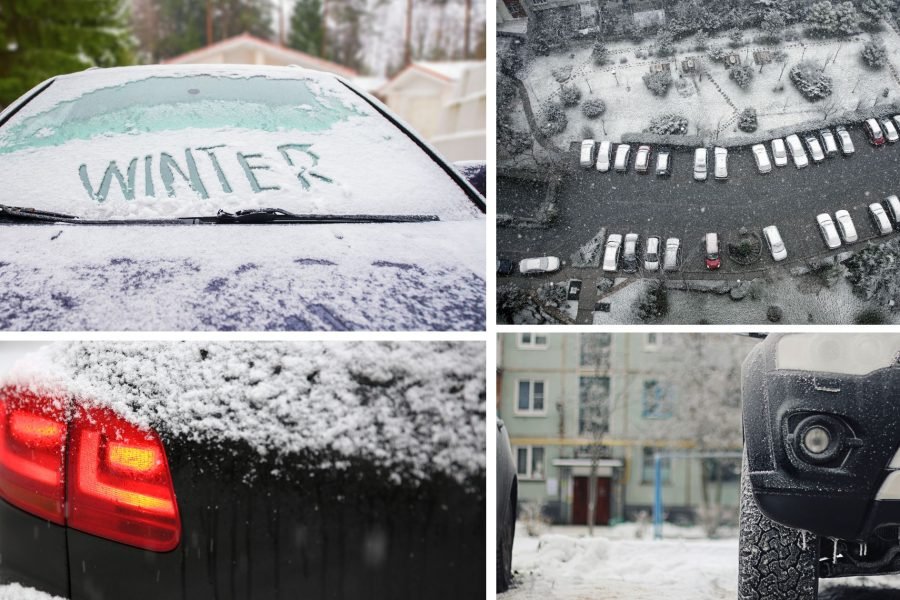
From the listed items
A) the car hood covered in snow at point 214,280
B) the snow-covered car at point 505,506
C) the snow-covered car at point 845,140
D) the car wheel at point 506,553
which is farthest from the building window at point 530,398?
the snow-covered car at point 845,140

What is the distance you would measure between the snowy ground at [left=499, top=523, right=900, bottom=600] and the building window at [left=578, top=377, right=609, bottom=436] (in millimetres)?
232

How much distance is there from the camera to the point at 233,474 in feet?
4.55

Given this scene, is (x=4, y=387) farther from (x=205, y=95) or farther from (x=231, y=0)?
(x=231, y=0)

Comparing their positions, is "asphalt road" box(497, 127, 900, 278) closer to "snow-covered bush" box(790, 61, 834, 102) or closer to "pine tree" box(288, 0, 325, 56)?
"snow-covered bush" box(790, 61, 834, 102)

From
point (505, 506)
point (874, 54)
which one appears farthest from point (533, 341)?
point (874, 54)

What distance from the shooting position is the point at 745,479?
182 cm

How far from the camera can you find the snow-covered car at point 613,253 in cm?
196

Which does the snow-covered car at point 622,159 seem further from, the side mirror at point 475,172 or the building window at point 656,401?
the building window at point 656,401

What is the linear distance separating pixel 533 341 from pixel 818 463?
0.67 m

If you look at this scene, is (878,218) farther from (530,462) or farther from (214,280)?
(214,280)

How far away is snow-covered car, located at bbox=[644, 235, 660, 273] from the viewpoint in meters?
1.96

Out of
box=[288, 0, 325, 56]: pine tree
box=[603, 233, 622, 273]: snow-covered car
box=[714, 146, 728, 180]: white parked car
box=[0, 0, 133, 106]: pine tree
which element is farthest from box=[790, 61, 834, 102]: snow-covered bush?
box=[0, 0, 133, 106]: pine tree

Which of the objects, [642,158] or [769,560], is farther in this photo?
[642,158]

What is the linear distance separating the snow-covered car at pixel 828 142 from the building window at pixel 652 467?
32.4 inches
